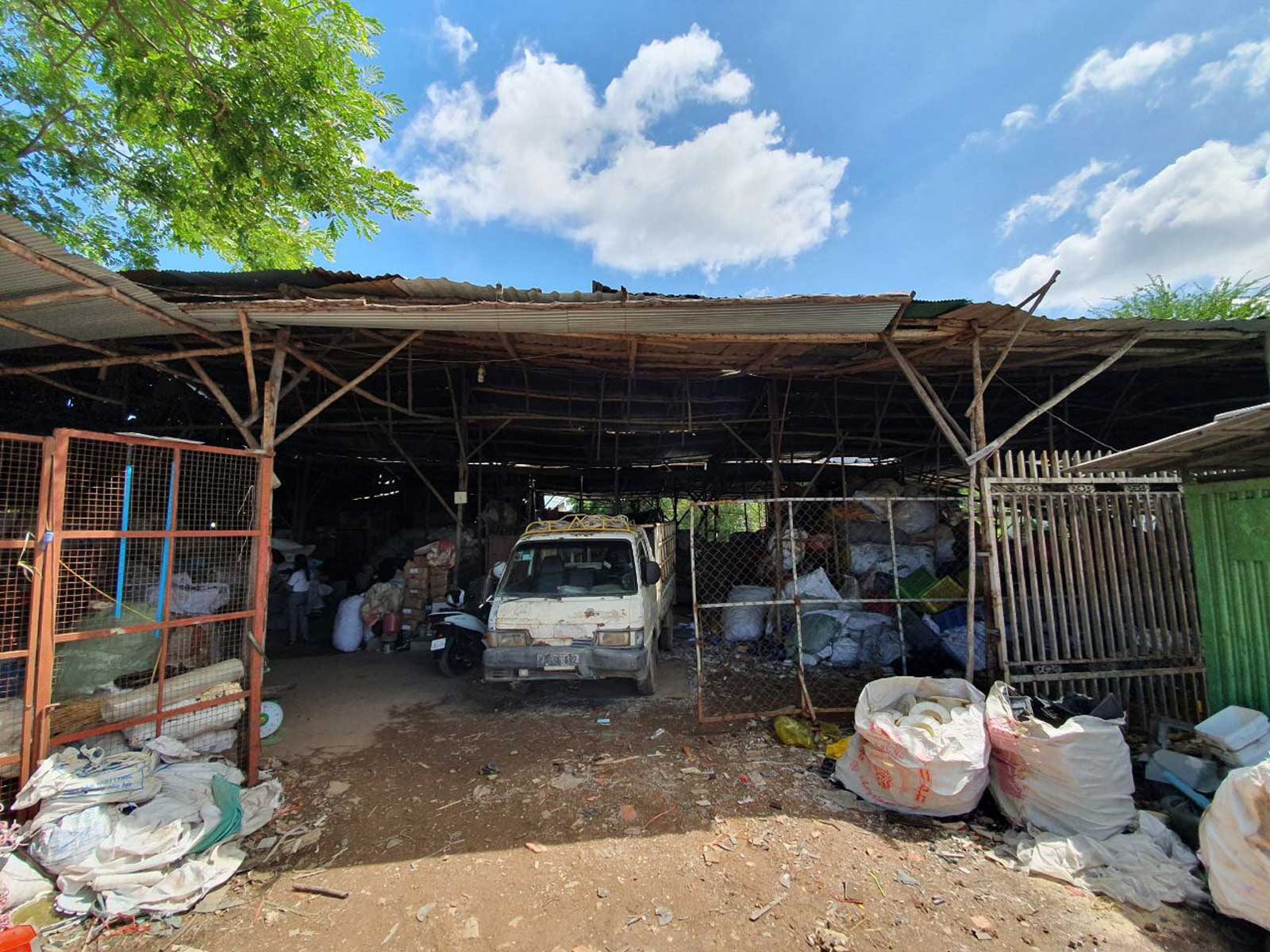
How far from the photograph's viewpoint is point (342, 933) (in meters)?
2.88

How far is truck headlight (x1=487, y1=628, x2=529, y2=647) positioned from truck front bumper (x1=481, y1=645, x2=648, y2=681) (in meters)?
0.06

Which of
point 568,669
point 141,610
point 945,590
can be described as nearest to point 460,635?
point 568,669

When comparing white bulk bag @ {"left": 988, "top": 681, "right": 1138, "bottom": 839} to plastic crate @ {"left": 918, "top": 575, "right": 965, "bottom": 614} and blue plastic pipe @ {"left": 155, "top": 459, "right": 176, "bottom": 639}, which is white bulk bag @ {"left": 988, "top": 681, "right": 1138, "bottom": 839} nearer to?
plastic crate @ {"left": 918, "top": 575, "right": 965, "bottom": 614}

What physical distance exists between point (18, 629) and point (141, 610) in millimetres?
737

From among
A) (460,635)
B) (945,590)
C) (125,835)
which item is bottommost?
(125,835)

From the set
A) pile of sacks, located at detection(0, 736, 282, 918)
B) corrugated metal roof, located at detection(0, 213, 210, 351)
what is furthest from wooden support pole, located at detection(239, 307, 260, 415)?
pile of sacks, located at detection(0, 736, 282, 918)

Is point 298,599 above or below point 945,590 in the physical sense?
below

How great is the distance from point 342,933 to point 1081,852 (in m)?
4.26

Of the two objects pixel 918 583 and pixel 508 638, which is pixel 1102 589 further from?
pixel 508 638

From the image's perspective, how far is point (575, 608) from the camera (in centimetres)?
567

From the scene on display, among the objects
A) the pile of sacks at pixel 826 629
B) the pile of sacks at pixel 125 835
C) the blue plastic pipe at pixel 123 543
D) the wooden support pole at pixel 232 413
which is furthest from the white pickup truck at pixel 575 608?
the blue plastic pipe at pixel 123 543

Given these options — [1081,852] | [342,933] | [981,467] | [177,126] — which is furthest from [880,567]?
[177,126]

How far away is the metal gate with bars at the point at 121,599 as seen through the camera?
135 inches

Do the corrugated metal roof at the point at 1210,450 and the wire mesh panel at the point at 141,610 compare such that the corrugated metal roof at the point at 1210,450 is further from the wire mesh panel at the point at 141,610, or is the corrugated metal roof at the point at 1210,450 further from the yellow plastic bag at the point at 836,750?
the wire mesh panel at the point at 141,610
